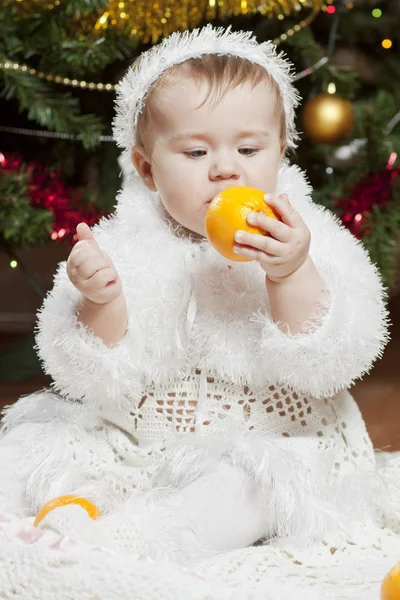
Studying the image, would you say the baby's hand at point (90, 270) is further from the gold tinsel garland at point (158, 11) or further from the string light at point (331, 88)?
the string light at point (331, 88)

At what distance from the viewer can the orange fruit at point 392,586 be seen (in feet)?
2.45

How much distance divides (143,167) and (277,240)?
1.06ft

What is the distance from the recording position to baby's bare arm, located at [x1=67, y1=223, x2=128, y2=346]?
102cm

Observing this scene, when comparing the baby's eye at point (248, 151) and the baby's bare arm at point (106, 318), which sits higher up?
the baby's eye at point (248, 151)

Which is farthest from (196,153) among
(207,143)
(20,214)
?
(20,214)

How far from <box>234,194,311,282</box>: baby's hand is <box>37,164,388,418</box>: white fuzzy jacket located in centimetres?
9

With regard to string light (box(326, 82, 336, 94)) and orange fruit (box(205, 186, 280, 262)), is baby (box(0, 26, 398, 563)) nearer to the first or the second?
orange fruit (box(205, 186, 280, 262))

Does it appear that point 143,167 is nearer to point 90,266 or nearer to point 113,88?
point 90,266

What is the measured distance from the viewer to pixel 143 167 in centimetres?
122

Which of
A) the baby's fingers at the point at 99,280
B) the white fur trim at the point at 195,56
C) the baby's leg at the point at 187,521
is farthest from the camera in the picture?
the white fur trim at the point at 195,56

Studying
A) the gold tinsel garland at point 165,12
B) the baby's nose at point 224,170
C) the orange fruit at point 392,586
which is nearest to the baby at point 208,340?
the baby's nose at point 224,170

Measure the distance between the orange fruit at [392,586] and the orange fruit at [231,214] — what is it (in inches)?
15.1

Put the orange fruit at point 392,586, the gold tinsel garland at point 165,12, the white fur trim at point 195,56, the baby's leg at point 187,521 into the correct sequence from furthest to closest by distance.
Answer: the gold tinsel garland at point 165,12, the white fur trim at point 195,56, the baby's leg at point 187,521, the orange fruit at point 392,586

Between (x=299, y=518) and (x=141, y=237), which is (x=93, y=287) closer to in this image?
(x=141, y=237)
